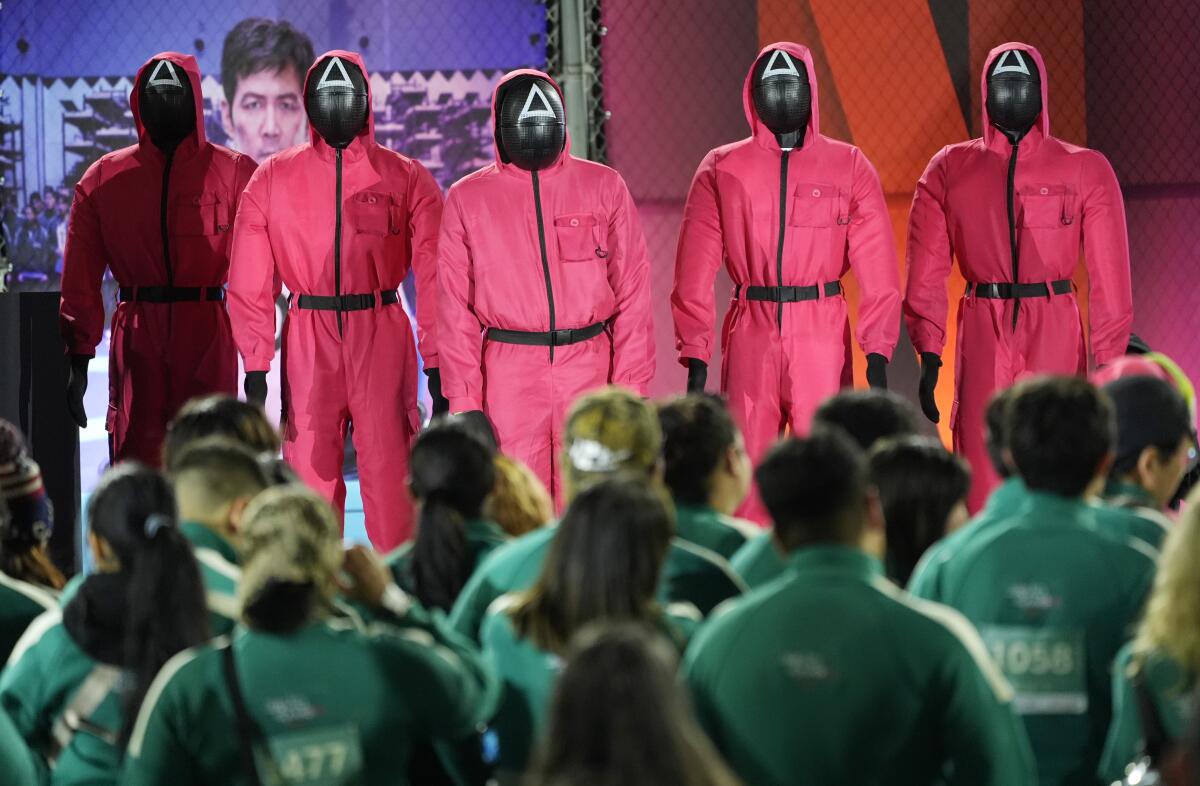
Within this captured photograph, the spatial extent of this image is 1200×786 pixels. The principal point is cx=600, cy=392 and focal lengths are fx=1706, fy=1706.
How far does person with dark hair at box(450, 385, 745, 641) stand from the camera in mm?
2365

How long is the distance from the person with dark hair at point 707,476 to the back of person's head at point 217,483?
64cm

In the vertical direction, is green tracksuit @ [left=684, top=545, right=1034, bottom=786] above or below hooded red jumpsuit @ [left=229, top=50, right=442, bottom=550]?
below

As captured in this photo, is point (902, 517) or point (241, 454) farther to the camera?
point (241, 454)

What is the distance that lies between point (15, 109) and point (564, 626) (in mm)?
4909

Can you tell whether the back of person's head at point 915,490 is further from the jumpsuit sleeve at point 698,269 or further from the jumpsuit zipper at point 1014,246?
the jumpsuit zipper at point 1014,246

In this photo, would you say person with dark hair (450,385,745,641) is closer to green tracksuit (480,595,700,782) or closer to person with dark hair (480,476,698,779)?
green tracksuit (480,595,700,782)

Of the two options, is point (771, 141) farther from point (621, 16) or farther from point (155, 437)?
point (155, 437)

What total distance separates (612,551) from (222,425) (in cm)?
142

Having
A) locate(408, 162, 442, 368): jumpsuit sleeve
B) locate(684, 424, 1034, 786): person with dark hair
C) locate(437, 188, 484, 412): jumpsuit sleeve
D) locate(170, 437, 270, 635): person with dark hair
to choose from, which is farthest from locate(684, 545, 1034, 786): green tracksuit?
locate(408, 162, 442, 368): jumpsuit sleeve

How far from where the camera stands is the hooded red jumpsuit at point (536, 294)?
4820 mm

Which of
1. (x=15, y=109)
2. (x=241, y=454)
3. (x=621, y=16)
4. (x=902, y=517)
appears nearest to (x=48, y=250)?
(x=15, y=109)

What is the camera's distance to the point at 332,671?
6.56 feet

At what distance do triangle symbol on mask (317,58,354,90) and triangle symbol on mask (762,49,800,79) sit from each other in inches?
48.1

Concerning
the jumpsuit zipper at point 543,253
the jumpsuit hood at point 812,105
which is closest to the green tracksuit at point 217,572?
the jumpsuit zipper at point 543,253
